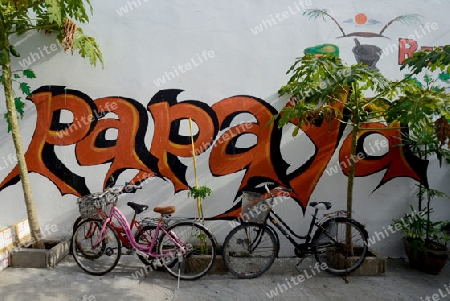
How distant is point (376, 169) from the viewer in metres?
5.07

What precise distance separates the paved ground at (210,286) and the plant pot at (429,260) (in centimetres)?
9

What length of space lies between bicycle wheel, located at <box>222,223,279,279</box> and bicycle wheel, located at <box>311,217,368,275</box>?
62 cm

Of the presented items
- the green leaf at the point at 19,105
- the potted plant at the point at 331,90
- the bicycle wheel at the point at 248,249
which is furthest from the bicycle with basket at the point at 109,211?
the potted plant at the point at 331,90

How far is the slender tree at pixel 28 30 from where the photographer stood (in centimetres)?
396

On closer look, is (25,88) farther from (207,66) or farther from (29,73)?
(207,66)

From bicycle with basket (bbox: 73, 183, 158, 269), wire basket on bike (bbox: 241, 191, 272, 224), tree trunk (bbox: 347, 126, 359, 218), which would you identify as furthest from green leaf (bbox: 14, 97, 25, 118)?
tree trunk (bbox: 347, 126, 359, 218)

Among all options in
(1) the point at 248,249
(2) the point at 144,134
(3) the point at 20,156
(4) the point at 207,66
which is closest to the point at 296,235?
(1) the point at 248,249

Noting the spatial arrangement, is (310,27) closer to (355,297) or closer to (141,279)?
(355,297)

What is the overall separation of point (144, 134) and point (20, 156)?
165 centimetres

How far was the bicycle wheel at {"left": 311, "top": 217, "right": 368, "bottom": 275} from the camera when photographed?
4.39 meters

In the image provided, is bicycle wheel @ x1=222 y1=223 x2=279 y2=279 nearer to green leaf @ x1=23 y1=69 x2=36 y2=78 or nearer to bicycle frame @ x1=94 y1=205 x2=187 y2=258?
bicycle frame @ x1=94 y1=205 x2=187 y2=258

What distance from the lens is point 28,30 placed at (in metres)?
4.63

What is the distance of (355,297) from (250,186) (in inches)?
78.7

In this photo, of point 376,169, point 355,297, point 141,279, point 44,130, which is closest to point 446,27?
point 376,169
